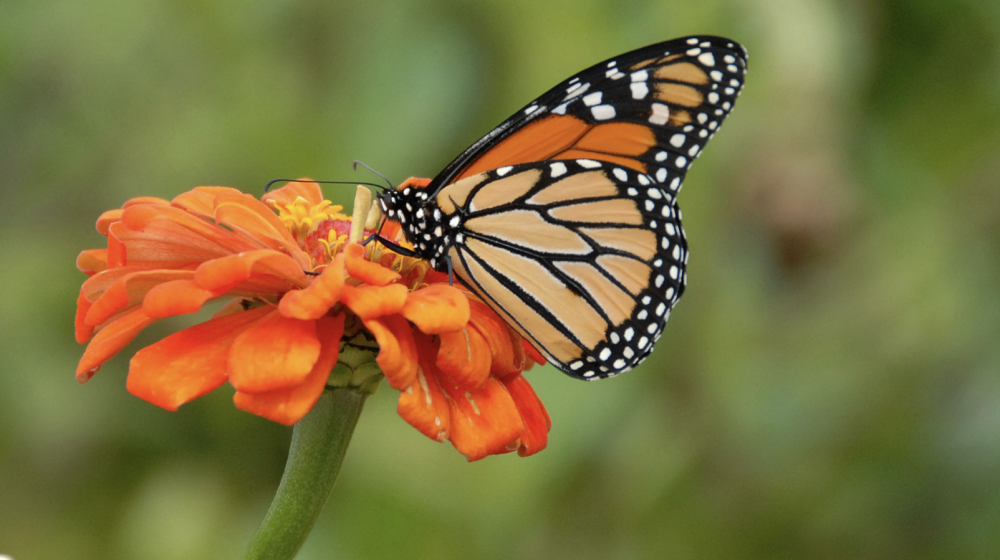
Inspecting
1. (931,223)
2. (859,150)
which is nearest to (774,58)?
(859,150)

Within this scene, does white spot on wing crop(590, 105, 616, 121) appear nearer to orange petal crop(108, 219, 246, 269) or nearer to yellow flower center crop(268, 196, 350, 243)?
yellow flower center crop(268, 196, 350, 243)

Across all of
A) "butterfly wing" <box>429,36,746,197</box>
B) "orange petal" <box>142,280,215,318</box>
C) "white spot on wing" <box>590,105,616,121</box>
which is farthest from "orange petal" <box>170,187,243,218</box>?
"white spot on wing" <box>590,105,616,121</box>

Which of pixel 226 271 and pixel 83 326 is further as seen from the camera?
pixel 83 326

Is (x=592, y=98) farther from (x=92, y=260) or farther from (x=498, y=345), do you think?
(x=92, y=260)

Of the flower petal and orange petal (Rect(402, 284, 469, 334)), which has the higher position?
orange petal (Rect(402, 284, 469, 334))

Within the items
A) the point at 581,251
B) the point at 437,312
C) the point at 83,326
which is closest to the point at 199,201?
the point at 83,326

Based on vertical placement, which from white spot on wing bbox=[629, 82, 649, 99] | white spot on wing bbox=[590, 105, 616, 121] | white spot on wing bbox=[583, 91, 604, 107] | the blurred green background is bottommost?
the blurred green background

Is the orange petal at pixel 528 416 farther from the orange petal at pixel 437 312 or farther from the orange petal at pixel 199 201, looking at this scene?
the orange petal at pixel 199 201
